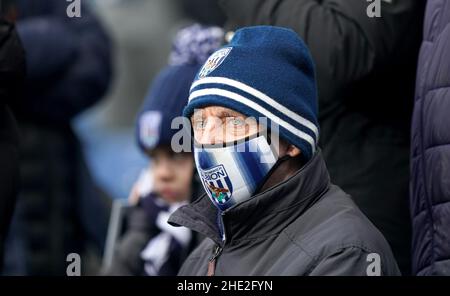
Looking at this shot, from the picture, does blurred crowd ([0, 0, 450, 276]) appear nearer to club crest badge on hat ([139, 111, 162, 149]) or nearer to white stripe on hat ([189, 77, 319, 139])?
club crest badge on hat ([139, 111, 162, 149])

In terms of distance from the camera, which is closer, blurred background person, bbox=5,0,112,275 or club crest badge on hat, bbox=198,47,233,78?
club crest badge on hat, bbox=198,47,233,78

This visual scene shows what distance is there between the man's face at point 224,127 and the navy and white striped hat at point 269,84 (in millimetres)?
30

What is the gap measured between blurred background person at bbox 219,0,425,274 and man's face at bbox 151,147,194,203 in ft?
3.36

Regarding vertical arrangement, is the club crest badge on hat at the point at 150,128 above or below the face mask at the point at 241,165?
below

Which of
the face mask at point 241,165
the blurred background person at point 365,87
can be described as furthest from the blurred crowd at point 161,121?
the face mask at point 241,165

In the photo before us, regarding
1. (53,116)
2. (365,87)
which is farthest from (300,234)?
(53,116)

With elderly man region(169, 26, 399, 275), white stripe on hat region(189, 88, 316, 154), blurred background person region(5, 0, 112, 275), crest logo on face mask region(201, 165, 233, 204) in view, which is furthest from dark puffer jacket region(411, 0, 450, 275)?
blurred background person region(5, 0, 112, 275)

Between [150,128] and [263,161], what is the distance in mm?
1850

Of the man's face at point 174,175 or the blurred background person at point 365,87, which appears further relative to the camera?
the man's face at point 174,175

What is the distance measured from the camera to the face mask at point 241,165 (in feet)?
10.9

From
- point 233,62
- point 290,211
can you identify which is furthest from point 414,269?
point 233,62

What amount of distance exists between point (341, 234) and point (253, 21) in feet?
3.85

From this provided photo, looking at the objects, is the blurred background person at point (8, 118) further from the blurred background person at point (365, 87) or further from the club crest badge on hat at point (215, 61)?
the club crest badge on hat at point (215, 61)

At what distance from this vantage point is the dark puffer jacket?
11.4 feet
